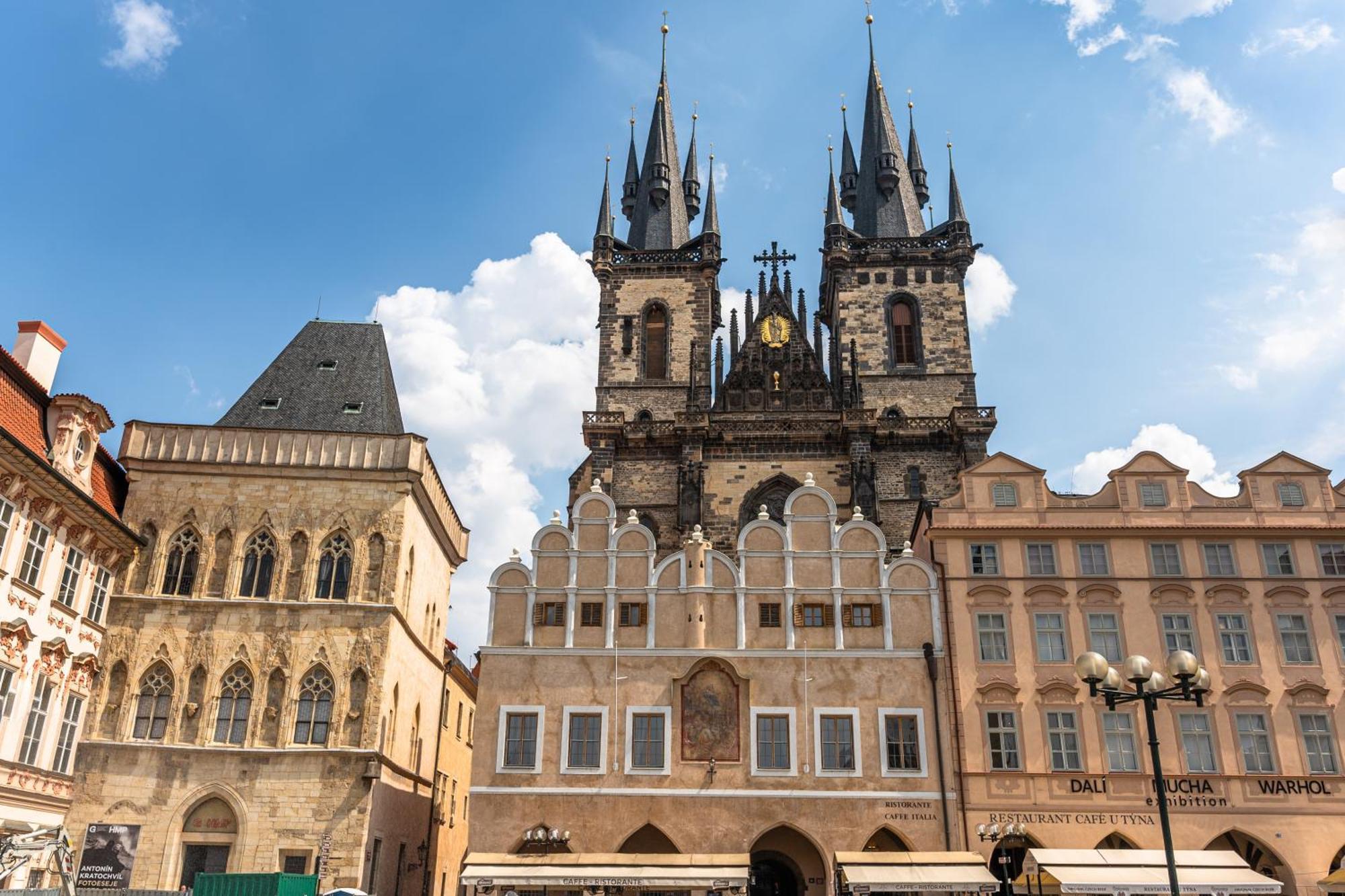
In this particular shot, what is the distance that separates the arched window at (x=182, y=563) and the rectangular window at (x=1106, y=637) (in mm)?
21268

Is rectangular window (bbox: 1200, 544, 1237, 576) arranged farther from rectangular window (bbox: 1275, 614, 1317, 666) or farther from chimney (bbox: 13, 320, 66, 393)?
chimney (bbox: 13, 320, 66, 393)

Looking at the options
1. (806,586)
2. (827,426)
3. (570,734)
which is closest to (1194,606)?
(806,586)

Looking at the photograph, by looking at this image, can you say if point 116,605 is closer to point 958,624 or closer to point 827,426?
point 958,624

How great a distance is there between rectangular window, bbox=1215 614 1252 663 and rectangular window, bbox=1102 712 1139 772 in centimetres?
283

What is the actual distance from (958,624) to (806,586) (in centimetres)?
366

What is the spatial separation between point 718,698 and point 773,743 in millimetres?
1587

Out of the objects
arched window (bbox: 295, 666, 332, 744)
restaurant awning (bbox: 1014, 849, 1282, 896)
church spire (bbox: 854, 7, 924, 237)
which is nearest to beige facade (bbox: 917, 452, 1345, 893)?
restaurant awning (bbox: 1014, 849, 1282, 896)

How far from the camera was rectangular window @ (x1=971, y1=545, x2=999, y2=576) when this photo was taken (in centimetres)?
2666

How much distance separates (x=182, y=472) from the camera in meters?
27.3

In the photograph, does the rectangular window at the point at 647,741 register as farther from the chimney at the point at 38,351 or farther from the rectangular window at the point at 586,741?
the chimney at the point at 38,351

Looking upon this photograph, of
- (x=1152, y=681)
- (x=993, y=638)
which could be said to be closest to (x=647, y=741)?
(x=993, y=638)

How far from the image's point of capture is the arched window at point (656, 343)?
51469 mm

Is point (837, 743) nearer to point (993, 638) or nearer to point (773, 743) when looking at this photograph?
point (773, 743)

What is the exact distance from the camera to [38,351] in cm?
2641
